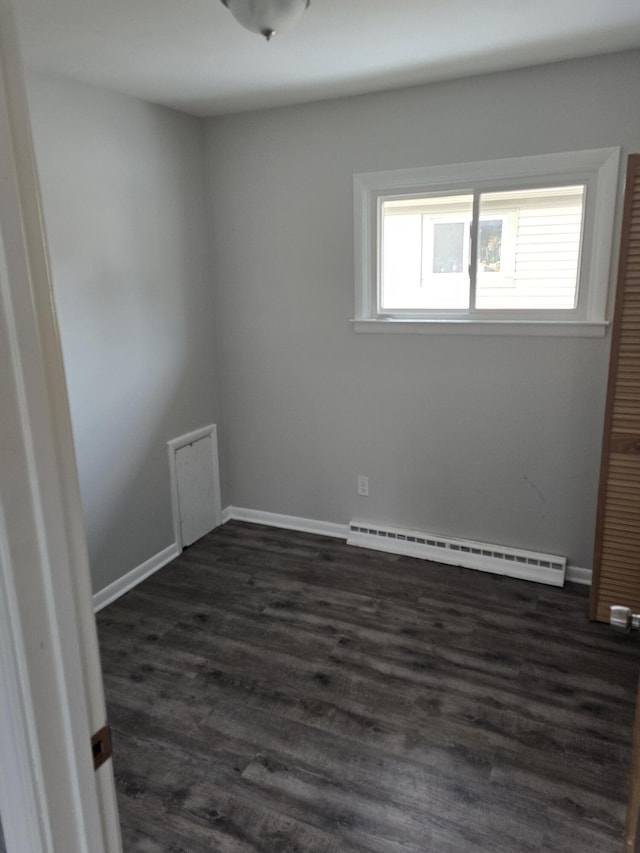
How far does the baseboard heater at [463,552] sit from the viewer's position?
309cm

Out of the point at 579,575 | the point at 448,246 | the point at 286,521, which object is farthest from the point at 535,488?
the point at 286,521

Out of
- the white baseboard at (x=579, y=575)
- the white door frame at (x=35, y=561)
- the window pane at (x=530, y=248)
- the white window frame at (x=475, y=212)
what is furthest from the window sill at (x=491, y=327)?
the white door frame at (x=35, y=561)

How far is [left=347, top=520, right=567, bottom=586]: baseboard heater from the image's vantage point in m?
3.09

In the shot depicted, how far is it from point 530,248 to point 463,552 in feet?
5.42

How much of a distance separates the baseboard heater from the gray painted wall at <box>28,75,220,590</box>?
120 centimetres

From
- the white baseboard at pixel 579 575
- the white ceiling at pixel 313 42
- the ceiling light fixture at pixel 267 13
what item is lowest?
the white baseboard at pixel 579 575

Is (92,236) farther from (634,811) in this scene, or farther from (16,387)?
(634,811)

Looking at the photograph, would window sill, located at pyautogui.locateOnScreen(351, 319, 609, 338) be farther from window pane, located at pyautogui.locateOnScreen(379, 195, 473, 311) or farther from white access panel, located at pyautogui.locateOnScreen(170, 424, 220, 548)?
white access panel, located at pyautogui.locateOnScreen(170, 424, 220, 548)

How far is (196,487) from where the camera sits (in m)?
3.64

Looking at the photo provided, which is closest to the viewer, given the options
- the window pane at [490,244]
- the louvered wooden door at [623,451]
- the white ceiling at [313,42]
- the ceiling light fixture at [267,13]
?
the ceiling light fixture at [267,13]

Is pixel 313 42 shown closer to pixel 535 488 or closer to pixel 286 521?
pixel 535 488

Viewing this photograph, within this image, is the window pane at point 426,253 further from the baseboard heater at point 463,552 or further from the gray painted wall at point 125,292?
the baseboard heater at point 463,552

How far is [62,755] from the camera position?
70 centimetres

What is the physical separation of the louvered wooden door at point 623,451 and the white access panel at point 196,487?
225 centimetres
